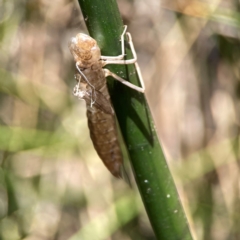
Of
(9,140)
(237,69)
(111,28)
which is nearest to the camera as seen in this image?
(111,28)

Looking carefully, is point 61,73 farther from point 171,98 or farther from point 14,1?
A: point 171,98

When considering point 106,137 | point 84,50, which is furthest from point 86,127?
point 84,50

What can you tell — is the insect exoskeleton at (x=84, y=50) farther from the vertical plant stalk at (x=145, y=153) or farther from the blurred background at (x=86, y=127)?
the blurred background at (x=86, y=127)

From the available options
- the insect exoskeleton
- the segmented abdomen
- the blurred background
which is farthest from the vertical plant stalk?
the blurred background

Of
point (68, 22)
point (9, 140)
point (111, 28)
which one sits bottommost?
point (9, 140)

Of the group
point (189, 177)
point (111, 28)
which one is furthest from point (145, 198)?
point (189, 177)

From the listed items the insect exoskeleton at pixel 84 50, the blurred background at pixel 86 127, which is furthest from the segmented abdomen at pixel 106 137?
the blurred background at pixel 86 127

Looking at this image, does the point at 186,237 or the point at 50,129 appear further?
the point at 50,129

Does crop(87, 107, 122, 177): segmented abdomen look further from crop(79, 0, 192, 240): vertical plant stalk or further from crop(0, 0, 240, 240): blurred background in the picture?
crop(0, 0, 240, 240): blurred background
